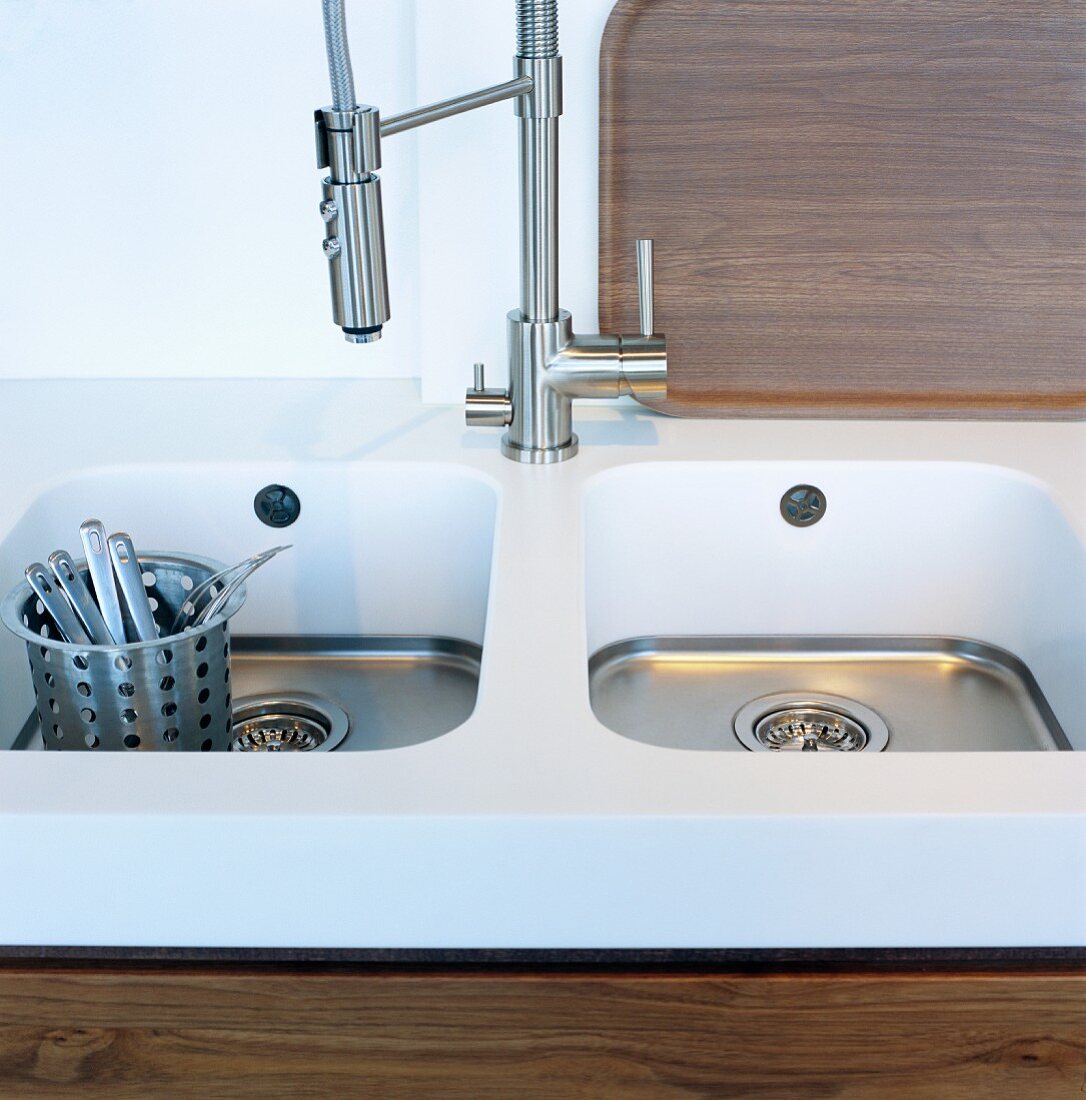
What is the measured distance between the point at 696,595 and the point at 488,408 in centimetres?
24

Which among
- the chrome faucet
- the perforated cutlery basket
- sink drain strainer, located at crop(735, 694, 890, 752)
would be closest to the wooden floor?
the perforated cutlery basket

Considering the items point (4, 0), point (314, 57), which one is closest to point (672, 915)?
point (314, 57)

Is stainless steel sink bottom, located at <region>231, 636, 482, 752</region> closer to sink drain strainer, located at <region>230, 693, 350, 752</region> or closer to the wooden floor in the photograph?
sink drain strainer, located at <region>230, 693, 350, 752</region>

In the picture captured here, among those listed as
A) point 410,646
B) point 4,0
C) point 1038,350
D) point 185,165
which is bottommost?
point 410,646

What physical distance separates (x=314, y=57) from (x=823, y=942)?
855 mm

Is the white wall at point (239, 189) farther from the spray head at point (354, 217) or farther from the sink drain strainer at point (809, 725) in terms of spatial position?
the sink drain strainer at point (809, 725)

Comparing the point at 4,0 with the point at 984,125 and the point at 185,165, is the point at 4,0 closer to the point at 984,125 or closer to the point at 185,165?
the point at 185,165

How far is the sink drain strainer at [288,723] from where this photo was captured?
1.07 m

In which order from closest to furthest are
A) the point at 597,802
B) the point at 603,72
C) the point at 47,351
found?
1. the point at 597,802
2. the point at 603,72
3. the point at 47,351

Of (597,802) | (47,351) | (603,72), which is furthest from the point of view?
(47,351)

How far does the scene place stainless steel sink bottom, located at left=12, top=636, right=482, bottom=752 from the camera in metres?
1.10

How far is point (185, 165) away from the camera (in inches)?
47.2

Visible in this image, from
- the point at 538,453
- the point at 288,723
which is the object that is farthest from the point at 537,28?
the point at 288,723

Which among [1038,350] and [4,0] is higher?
[4,0]
